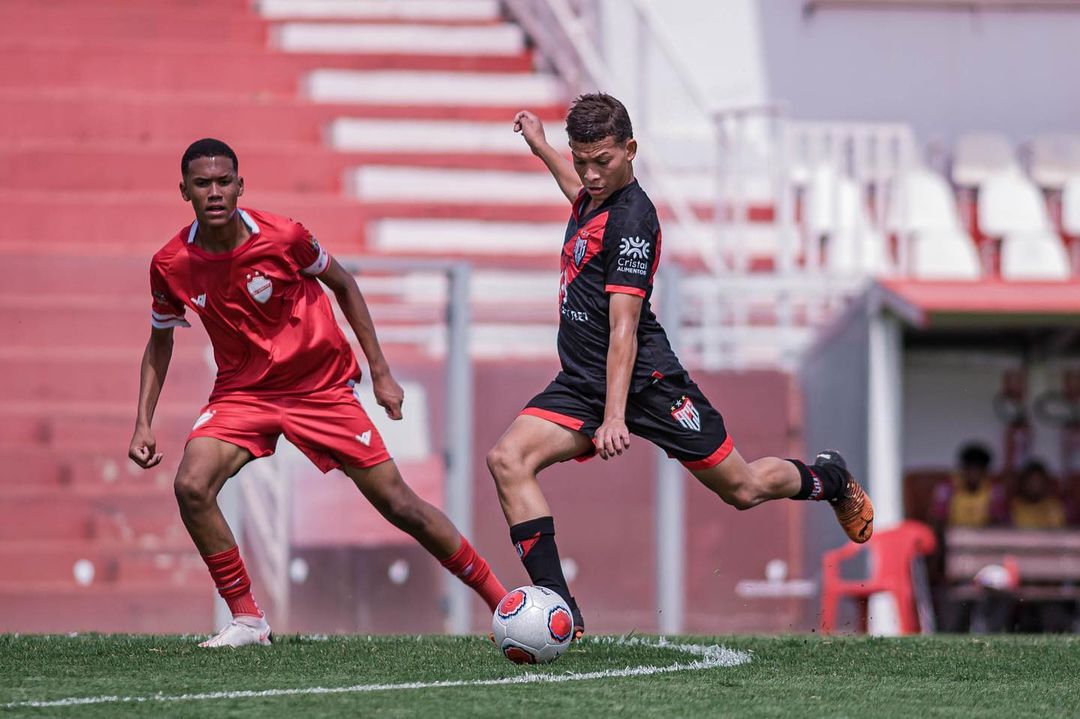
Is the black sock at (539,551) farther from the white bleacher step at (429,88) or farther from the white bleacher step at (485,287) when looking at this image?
the white bleacher step at (429,88)

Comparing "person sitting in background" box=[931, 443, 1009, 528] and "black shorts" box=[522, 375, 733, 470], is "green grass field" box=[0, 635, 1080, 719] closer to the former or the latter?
"black shorts" box=[522, 375, 733, 470]

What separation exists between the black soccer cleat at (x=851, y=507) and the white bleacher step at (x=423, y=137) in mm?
9044

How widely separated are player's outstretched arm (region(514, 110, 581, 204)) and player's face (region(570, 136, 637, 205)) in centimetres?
52

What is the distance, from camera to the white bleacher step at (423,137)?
15523mm

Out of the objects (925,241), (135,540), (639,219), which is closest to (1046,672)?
(639,219)

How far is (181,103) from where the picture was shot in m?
15.7

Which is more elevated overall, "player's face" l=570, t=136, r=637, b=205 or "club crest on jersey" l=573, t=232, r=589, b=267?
"player's face" l=570, t=136, r=637, b=205

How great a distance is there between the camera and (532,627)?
5551mm

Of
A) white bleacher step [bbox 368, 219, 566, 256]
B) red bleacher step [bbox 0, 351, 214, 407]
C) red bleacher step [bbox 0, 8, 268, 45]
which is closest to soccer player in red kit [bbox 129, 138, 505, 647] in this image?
red bleacher step [bbox 0, 351, 214, 407]

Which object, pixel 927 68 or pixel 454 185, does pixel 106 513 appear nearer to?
pixel 454 185

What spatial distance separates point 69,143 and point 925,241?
6.88m

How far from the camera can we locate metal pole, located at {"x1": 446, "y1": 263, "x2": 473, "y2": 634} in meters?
10.3

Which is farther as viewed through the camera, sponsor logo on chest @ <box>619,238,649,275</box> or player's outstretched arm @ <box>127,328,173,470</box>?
player's outstretched arm @ <box>127,328,173,470</box>

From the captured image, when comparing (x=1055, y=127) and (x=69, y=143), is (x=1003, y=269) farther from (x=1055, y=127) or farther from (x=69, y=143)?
(x=69, y=143)
